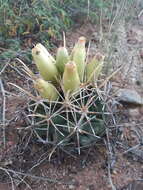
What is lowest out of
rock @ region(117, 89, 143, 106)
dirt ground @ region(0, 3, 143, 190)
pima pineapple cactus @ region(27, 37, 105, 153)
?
dirt ground @ region(0, 3, 143, 190)

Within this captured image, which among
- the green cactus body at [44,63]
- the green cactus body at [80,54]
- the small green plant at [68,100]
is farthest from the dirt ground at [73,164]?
the green cactus body at [80,54]

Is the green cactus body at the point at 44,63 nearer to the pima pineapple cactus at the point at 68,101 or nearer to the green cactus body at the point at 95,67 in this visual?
the pima pineapple cactus at the point at 68,101

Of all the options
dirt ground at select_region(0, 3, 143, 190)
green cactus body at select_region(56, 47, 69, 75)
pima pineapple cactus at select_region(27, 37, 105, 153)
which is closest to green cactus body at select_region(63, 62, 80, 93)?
pima pineapple cactus at select_region(27, 37, 105, 153)

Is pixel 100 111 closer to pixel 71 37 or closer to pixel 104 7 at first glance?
pixel 71 37

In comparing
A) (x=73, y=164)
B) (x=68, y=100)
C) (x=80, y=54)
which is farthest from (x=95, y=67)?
(x=73, y=164)

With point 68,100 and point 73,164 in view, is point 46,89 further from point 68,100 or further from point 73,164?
point 73,164

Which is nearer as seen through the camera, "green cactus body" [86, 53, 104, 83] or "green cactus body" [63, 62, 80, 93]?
"green cactus body" [63, 62, 80, 93]

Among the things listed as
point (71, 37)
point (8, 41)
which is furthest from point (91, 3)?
point (8, 41)

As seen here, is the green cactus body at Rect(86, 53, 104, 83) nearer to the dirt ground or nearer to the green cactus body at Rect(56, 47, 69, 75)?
the green cactus body at Rect(56, 47, 69, 75)
